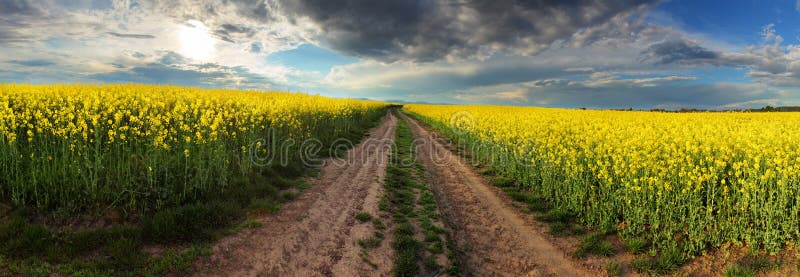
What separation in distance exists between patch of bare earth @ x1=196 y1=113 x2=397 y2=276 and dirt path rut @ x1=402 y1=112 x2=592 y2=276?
167 centimetres

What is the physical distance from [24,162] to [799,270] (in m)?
13.8

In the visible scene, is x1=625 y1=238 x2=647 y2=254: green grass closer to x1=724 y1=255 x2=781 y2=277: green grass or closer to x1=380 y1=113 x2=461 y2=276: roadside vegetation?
x1=724 y1=255 x2=781 y2=277: green grass

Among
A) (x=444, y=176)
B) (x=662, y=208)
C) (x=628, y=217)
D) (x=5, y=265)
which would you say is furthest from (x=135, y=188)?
(x=662, y=208)

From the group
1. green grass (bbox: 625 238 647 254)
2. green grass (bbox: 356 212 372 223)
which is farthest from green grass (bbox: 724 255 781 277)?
green grass (bbox: 356 212 372 223)

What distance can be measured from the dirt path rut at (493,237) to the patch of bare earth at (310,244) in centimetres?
167

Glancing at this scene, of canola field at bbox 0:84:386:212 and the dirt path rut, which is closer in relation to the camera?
the dirt path rut

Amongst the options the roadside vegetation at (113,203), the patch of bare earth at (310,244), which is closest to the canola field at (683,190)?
the patch of bare earth at (310,244)

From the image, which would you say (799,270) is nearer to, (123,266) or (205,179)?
(123,266)

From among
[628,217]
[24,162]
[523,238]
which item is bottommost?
[523,238]

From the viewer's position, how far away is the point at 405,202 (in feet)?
28.8

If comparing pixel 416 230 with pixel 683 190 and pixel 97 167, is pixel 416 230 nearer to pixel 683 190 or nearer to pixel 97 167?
pixel 683 190

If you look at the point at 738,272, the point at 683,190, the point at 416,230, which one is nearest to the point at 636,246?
the point at 738,272

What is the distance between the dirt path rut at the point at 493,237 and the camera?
5.84 metres

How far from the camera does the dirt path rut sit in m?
5.84
